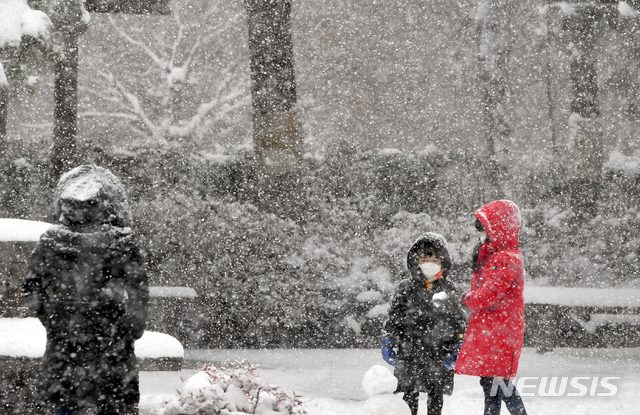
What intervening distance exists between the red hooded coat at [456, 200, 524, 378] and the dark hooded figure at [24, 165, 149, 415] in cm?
199

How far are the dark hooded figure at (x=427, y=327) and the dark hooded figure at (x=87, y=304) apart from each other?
66.3 inches

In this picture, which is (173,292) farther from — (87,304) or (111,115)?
(111,115)

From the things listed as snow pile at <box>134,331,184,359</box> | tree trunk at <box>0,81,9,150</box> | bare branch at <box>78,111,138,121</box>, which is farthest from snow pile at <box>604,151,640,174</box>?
bare branch at <box>78,111,138,121</box>

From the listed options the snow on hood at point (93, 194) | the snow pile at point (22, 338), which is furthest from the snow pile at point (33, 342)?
the snow on hood at point (93, 194)

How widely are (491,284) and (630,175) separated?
6111 millimetres

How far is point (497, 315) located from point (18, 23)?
5943 mm

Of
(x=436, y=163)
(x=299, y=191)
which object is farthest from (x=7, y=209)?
(x=436, y=163)

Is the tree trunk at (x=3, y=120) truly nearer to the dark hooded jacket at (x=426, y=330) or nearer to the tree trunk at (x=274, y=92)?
the tree trunk at (x=274, y=92)

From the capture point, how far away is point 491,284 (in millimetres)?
3760

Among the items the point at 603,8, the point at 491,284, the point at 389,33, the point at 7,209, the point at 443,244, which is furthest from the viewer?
the point at 389,33

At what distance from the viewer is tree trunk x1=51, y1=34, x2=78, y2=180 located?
7.93 meters

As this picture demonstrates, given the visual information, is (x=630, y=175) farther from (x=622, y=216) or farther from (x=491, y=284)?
(x=491, y=284)

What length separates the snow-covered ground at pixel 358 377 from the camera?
4.90m

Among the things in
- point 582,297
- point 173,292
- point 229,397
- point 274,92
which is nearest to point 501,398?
point 229,397
